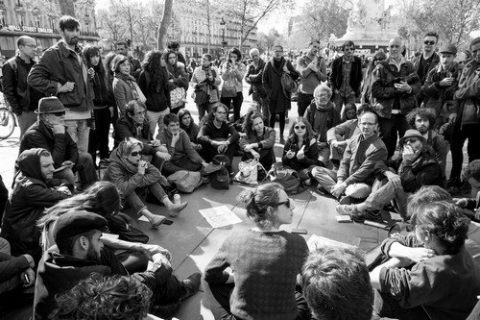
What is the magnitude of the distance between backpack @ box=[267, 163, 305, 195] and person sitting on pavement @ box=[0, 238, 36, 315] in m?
3.23

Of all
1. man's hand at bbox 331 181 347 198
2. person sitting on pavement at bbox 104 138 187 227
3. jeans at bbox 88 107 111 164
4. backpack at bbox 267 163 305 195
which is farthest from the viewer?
jeans at bbox 88 107 111 164

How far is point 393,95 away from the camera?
209 inches

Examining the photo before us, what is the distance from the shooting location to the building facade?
3614 centimetres

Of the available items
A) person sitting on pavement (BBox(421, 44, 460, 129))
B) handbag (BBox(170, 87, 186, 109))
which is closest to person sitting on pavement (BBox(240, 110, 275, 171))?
handbag (BBox(170, 87, 186, 109))

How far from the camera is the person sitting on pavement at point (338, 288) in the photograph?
1.27 metres

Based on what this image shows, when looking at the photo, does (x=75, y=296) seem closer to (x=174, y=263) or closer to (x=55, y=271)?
(x=55, y=271)

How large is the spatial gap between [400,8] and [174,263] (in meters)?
42.5

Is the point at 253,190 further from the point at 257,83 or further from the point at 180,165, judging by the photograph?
the point at 257,83

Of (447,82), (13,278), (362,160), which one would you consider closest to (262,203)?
(13,278)

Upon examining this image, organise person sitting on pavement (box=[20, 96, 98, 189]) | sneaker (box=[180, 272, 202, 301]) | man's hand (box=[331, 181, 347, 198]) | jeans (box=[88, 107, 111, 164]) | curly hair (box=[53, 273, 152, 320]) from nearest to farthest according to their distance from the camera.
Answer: curly hair (box=[53, 273, 152, 320]), sneaker (box=[180, 272, 202, 301]), person sitting on pavement (box=[20, 96, 98, 189]), man's hand (box=[331, 181, 347, 198]), jeans (box=[88, 107, 111, 164])

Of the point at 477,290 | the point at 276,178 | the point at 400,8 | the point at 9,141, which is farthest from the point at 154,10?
the point at 477,290

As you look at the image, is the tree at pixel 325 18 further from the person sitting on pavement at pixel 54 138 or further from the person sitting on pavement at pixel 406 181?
the person sitting on pavement at pixel 54 138

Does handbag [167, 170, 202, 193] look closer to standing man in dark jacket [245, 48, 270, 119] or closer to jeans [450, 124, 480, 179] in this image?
standing man in dark jacket [245, 48, 270, 119]

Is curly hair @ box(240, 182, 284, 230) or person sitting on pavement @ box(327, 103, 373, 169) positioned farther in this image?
person sitting on pavement @ box(327, 103, 373, 169)
